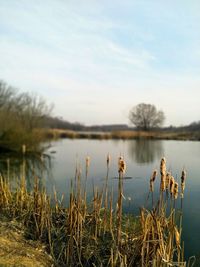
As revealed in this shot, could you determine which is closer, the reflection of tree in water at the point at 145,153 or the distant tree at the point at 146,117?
the reflection of tree in water at the point at 145,153

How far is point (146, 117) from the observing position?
196 feet

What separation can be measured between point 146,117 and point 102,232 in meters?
56.4

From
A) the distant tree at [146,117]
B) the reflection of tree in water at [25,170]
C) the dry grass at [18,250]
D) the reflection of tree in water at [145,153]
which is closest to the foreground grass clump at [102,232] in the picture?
the dry grass at [18,250]

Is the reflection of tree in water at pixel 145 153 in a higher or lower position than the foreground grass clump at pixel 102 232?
lower

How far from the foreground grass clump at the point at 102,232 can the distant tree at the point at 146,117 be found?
55.3m

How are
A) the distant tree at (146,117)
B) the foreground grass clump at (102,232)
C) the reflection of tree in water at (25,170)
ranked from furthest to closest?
the distant tree at (146,117), the reflection of tree in water at (25,170), the foreground grass clump at (102,232)

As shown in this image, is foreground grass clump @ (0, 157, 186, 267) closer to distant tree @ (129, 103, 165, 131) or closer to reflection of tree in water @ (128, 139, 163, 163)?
reflection of tree in water @ (128, 139, 163, 163)

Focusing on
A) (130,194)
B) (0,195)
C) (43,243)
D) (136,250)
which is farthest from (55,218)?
(130,194)

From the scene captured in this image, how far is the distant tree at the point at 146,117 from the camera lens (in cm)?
5902

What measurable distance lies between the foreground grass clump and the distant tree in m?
55.3

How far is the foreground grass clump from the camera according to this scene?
10.2ft

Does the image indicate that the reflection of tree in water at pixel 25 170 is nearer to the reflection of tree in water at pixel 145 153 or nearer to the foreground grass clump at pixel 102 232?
the foreground grass clump at pixel 102 232

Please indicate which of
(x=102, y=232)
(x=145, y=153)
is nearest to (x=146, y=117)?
(x=145, y=153)

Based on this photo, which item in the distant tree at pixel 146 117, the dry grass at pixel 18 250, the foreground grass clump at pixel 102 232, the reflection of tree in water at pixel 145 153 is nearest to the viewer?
the foreground grass clump at pixel 102 232
